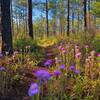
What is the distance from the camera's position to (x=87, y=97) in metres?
4.06

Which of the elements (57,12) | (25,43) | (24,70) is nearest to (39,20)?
(57,12)

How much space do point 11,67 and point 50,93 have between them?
70.1 inches

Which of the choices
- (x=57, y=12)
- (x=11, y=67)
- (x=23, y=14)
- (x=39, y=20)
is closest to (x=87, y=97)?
(x=11, y=67)

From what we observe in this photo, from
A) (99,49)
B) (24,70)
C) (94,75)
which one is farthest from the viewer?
(99,49)

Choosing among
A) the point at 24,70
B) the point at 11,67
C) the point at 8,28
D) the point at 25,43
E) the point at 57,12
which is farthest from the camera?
the point at 57,12

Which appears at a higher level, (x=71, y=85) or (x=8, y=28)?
(x=8, y=28)

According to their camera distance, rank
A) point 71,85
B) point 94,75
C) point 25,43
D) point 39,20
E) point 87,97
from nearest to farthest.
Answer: point 87,97
point 71,85
point 94,75
point 25,43
point 39,20

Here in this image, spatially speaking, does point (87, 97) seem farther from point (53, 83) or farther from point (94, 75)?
point (94, 75)

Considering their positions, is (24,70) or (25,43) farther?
(25,43)

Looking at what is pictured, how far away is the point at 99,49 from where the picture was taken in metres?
9.35

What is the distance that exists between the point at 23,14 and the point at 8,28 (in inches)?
1541

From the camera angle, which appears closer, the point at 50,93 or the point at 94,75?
the point at 50,93

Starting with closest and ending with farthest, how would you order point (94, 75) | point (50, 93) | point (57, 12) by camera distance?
point (50, 93), point (94, 75), point (57, 12)

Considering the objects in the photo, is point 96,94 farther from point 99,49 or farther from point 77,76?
point 99,49
